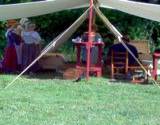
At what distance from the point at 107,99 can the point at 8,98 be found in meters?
1.58

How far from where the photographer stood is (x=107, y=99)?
980 cm

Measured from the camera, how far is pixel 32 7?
12.4 meters

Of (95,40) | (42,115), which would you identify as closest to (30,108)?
(42,115)

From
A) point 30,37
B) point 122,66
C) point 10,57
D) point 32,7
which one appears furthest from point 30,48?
point 122,66

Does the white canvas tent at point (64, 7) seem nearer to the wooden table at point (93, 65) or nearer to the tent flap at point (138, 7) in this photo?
the tent flap at point (138, 7)

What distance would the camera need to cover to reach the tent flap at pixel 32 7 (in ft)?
40.0

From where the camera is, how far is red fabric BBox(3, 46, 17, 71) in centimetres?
1419

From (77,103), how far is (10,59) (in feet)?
17.2

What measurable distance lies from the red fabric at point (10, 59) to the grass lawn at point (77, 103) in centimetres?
183

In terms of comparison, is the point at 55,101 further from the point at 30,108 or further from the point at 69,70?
the point at 69,70

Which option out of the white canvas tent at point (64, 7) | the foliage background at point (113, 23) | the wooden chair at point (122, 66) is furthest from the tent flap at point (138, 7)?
the foliage background at point (113, 23)

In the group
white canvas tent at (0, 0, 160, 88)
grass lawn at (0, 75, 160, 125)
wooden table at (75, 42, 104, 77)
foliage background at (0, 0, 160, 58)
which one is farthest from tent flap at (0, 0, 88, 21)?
foliage background at (0, 0, 160, 58)

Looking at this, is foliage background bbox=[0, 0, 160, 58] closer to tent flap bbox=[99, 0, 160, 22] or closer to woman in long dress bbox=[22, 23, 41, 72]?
woman in long dress bbox=[22, 23, 41, 72]

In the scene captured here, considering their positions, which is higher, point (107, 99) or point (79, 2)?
point (79, 2)
